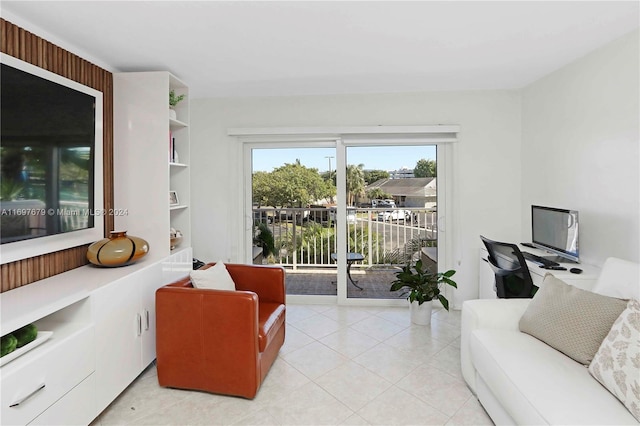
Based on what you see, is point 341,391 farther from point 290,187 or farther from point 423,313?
point 290,187

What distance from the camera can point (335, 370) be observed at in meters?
2.36

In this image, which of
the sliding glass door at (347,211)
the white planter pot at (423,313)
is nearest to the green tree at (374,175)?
the sliding glass door at (347,211)

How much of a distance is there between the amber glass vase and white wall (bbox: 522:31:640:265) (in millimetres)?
3353

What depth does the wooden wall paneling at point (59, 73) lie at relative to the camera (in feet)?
6.04

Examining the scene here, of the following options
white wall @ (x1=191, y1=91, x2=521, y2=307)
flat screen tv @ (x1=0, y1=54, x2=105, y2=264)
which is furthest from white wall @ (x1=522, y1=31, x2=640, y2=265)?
flat screen tv @ (x1=0, y1=54, x2=105, y2=264)

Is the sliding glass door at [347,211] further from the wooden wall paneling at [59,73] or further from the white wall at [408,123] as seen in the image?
the wooden wall paneling at [59,73]

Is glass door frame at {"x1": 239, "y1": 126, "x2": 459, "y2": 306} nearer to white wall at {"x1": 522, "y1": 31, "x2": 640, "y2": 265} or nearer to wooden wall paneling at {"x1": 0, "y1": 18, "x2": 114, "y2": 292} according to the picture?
white wall at {"x1": 522, "y1": 31, "x2": 640, "y2": 265}

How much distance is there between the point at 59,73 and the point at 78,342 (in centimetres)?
171

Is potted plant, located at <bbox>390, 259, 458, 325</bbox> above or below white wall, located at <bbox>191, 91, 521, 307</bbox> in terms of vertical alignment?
below

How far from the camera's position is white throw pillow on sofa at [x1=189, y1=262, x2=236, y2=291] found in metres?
2.27

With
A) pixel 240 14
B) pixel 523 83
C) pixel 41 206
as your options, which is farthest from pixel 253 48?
pixel 523 83

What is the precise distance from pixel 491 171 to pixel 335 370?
101 inches

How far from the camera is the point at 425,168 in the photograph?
12.0 feet

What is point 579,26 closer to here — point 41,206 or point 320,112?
point 320,112
